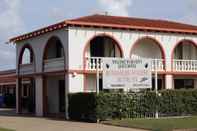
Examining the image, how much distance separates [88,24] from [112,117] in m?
6.79

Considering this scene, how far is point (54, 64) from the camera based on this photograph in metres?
36.3

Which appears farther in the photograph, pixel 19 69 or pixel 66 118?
pixel 19 69

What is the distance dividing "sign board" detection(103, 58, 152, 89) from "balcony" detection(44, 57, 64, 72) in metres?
5.13

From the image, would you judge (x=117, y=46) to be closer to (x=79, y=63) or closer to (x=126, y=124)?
(x=79, y=63)

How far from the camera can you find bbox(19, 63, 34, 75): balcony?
132 feet

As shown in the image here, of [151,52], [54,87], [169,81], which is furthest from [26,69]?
[169,81]

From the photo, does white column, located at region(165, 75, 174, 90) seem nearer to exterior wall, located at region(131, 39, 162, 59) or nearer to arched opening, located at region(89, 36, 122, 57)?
exterior wall, located at region(131, 39, 162, 59)

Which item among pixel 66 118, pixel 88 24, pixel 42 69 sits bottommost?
pixel 66 118

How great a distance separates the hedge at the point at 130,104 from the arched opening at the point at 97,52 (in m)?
2.84

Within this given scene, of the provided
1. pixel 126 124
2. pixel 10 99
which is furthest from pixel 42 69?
pixel 10 99

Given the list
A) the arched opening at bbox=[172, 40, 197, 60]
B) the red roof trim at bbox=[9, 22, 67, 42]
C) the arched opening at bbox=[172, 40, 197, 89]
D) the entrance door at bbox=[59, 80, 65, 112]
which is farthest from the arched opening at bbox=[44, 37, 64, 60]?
the arched opening at bbox=[172, 40, 197, 60]

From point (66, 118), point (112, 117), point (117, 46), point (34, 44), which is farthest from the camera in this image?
point (34, 44)

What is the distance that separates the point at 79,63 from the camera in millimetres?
34250

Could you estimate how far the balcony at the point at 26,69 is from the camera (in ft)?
132
